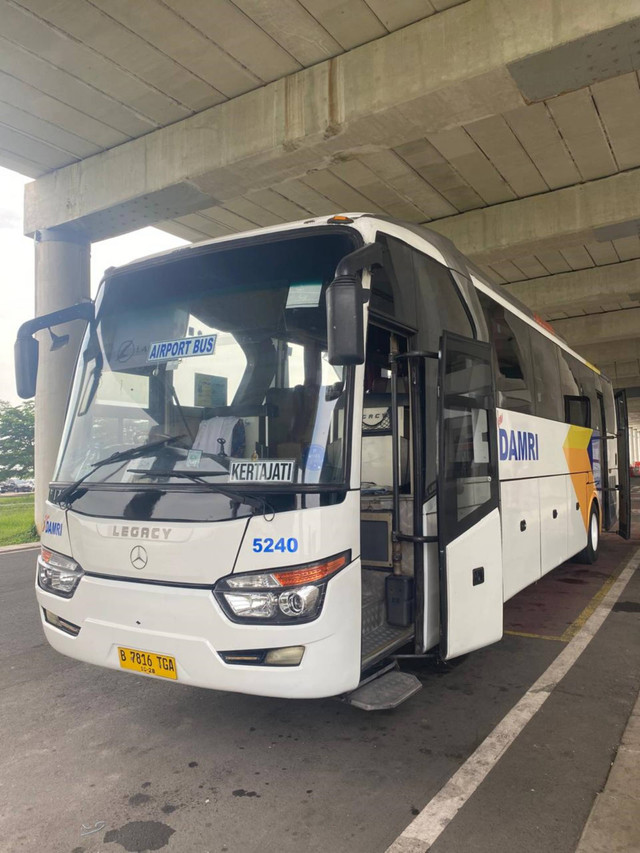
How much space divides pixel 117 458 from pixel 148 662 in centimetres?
122

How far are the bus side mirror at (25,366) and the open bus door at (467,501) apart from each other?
3056mm

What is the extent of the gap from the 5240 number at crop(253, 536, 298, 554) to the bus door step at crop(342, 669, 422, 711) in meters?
1.02

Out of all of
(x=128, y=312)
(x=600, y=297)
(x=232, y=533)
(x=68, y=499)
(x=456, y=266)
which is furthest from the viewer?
(x=600, y=297)

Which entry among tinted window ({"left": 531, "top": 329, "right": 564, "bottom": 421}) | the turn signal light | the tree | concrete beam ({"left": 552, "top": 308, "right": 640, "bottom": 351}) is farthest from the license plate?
the tree

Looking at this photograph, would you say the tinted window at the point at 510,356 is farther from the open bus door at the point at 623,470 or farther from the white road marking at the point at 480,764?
the open bus door at the point at 623,470

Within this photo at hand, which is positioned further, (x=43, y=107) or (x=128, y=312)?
(x=43, y=107)

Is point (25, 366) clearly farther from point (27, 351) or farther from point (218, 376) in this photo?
point (218, 376)

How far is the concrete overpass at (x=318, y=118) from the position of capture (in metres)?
6.95

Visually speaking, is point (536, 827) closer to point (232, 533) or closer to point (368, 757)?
point (368, 757)

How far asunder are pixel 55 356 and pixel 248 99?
6005 millimetres

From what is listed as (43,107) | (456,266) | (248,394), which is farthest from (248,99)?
(248,394)

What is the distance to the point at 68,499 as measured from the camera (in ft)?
13.6

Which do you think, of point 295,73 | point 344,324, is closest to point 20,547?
point 295,73

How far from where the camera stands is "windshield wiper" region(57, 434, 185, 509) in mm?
3908
